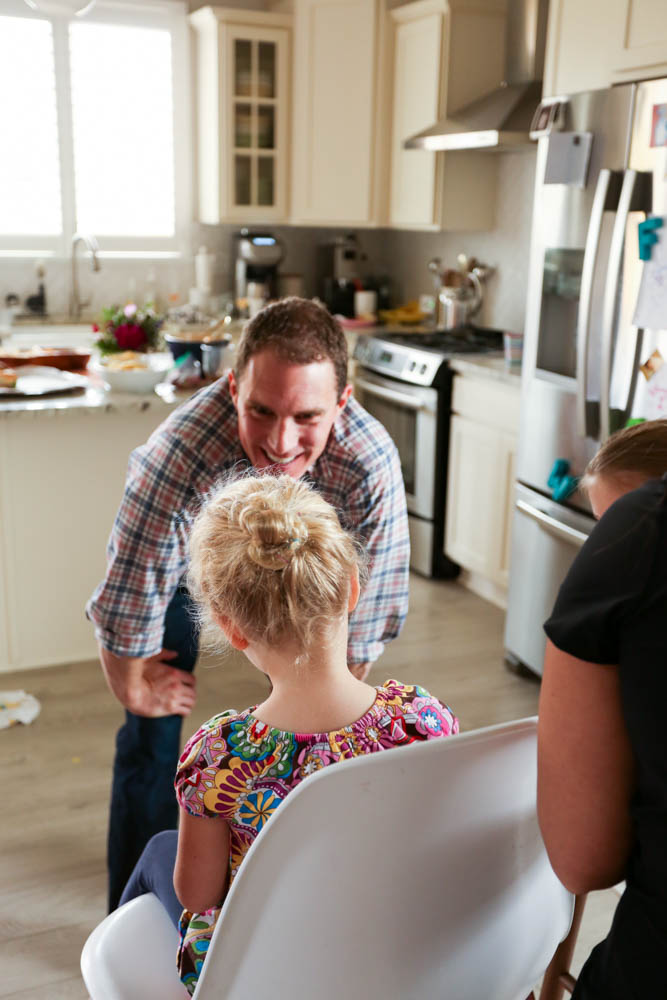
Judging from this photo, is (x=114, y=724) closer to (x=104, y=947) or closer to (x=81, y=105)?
(x=104, y=947)

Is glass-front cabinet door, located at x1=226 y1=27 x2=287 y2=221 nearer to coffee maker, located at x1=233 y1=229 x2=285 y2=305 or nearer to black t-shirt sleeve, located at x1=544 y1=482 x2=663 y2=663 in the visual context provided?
coffee maker, located at x1=233 y1=229 x2=285 y2=305

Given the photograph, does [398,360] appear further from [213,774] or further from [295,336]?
[213,774]

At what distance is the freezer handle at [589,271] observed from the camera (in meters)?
2.55

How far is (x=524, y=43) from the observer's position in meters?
3.82

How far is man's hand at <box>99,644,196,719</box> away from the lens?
1713 mm

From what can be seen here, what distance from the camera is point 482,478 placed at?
3.71m

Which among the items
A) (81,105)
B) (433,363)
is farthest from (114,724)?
(81,105)

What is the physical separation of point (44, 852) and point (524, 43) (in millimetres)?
3412

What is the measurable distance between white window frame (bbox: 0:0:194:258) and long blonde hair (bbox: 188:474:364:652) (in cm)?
425

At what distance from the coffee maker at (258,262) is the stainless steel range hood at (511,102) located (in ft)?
3.96

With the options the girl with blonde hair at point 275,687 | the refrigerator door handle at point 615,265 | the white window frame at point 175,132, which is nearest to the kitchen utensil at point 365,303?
the white window frame at point 175,132

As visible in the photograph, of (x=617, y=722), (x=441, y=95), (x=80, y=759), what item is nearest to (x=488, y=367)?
(x=441, y=95)

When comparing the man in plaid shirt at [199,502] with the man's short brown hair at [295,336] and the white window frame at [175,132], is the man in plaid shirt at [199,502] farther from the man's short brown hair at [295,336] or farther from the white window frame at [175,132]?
the white window frame at [175,132]

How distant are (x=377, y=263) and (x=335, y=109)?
1099 millimetres
